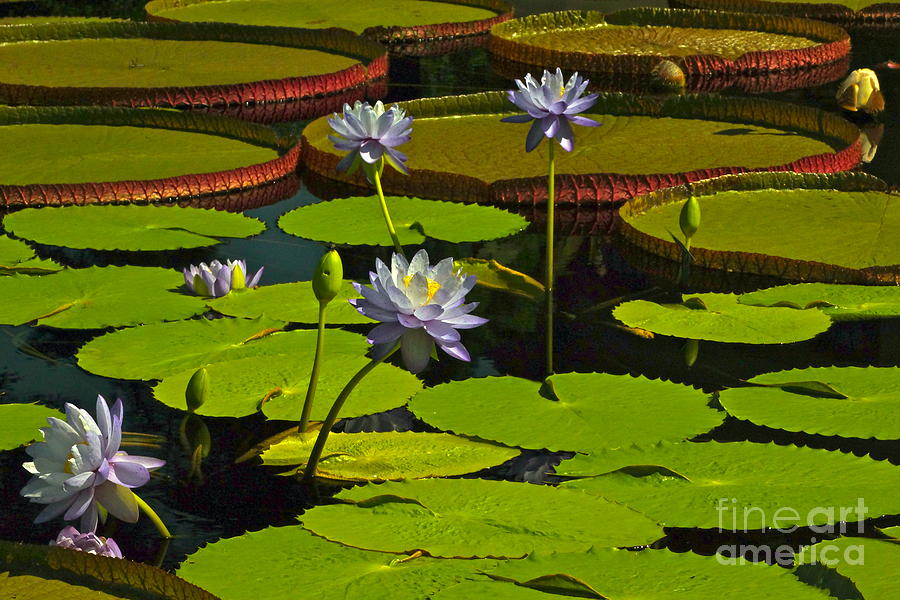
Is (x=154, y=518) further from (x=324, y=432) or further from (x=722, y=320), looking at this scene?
(x=722, y=320)

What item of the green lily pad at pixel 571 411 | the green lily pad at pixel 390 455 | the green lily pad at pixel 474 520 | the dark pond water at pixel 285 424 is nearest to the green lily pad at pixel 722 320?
the dark pond water at pixel 285 424

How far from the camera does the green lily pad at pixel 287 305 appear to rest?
2.73 meters

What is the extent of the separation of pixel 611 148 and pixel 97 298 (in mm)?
1939

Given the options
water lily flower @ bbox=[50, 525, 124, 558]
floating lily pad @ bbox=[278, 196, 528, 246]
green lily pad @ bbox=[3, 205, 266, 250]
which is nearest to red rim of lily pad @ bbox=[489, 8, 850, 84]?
floating lily pad @ bbox=[278, 196, 528, 246]

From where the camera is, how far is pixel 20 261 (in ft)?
10.2

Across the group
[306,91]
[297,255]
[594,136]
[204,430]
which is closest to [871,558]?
[204,430]

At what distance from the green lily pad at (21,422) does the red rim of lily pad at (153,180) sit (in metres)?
1.55

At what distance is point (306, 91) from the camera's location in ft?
17.9

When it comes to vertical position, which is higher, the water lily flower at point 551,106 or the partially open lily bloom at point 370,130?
the water lily flower at point 551,106

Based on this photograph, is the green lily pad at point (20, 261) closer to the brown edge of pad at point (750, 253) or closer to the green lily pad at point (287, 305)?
the green lily pad at point (287, 305)

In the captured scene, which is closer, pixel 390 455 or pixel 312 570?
pixel 312 570

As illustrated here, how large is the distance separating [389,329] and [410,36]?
5.44 metres

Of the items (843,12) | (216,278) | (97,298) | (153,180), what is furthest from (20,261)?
(843,12)

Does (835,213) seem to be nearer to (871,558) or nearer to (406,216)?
(406,216)
